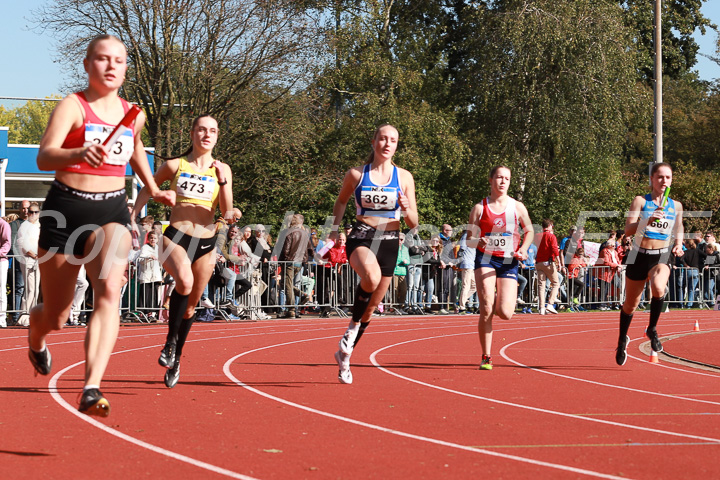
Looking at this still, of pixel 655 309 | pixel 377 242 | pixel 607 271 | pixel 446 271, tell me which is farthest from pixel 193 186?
pixel 607 271

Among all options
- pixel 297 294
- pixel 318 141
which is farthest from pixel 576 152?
pixel 297 294

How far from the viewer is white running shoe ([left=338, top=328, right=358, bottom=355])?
899 centimetres

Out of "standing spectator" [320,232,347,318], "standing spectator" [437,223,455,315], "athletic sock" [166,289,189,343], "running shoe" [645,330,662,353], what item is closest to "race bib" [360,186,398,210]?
"athletic sock" [166,289,189,343]

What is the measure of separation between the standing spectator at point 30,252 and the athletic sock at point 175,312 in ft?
30.3

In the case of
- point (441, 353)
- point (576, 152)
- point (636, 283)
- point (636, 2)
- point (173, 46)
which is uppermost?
point (636, 2)

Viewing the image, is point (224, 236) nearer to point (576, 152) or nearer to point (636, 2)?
point (576, 152)

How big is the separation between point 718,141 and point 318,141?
25.7 m

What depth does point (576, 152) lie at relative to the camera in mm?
35625

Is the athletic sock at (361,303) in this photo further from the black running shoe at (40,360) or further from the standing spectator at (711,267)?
the standing spectator at (711,267)

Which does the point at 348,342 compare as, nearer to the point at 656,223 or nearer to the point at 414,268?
the point at 656,223

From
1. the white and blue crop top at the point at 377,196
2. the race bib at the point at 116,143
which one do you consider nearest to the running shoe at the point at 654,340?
the white and blue crop top at the point at 377,196

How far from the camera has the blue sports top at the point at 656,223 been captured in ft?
35.3

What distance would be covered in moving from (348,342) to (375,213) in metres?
1.18

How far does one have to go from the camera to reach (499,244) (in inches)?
413
